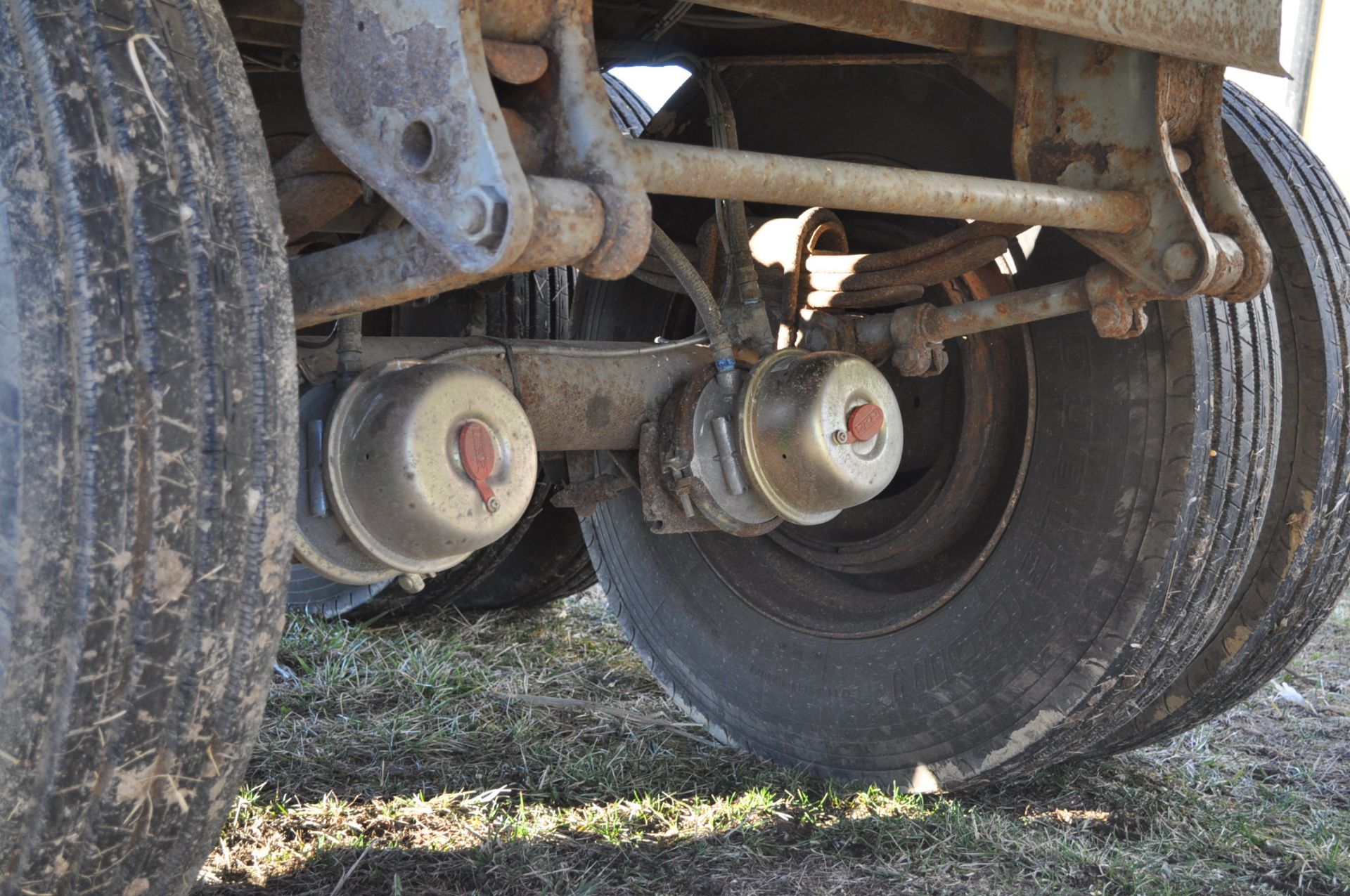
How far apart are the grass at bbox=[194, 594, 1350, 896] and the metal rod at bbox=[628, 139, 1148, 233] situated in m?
0.98

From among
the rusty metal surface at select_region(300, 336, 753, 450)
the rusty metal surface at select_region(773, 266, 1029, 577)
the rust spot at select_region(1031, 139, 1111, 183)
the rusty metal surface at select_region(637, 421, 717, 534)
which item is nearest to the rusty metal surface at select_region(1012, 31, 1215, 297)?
the rust spot at select_region(1031, 139, 1111, 183)

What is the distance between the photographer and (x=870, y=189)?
148 centimetres

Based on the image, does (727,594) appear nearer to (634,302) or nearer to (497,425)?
(634,302)

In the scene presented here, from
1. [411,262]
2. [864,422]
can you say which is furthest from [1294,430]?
[411,262]

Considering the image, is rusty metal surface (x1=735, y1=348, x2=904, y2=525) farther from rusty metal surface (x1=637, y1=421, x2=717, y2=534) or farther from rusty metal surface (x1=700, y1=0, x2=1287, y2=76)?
rusty metal surface (x1=700, y1=0, x2=1287, y2=76)

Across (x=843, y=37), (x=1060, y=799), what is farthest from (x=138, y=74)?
(x=1060, y=799)

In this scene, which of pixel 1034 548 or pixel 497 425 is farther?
pixel 1034 548

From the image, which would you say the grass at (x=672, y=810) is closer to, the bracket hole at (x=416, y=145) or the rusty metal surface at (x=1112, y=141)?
the rusty metal surface at (x=1112, y=141)

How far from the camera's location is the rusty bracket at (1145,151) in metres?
1.66

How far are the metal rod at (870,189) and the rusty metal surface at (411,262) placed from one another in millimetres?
137

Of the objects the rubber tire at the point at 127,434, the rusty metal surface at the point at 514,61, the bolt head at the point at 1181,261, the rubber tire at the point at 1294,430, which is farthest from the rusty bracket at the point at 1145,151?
the rubber tire at the point at 127,434

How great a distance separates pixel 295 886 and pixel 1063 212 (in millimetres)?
1416

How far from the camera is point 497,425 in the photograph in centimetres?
160

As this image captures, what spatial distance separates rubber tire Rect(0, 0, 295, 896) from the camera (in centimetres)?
99
